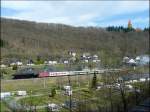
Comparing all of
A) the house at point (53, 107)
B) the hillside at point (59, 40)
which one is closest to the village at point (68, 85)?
the house at point (53, 107)

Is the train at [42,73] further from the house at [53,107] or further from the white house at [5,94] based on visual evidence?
the house at [53,107]

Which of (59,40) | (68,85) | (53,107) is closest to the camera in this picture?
(53,107)

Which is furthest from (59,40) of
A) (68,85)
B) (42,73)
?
(68,85)

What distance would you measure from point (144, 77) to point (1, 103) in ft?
34.5

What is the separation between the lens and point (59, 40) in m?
33.6

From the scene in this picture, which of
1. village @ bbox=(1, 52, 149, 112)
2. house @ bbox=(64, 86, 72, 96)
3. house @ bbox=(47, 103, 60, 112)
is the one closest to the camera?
house @ bbox=(47, 103, 60, 112)

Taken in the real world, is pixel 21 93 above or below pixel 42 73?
below

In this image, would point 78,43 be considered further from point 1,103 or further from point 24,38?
point 1,103

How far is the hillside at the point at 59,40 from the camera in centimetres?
3128

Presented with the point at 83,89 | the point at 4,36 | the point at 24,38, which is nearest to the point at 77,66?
the point at 83,89

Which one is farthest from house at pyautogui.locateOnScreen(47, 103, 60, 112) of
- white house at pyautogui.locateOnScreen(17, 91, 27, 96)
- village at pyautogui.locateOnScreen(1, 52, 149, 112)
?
white house at pyautogui.locateOnScreen(17, 91, 27, 96)

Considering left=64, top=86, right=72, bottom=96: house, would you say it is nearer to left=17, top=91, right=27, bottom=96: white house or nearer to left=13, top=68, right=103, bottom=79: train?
left=17, top=91, right=27, bottom=96: white house

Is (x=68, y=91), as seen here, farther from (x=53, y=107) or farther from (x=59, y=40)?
(x=59, y=40)

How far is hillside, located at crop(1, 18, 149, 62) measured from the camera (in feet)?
103
